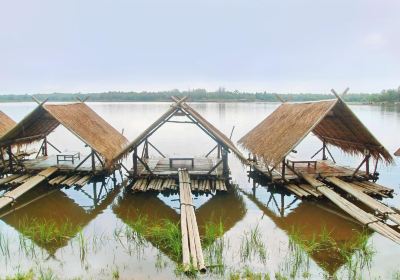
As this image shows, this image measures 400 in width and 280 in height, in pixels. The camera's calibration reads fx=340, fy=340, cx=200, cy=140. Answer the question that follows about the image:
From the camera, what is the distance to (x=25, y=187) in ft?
39.4

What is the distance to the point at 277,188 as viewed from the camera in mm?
14344

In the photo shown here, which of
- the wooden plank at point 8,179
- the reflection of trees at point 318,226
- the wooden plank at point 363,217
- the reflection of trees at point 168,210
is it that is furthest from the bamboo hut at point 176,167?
the wooden plank at point 8,179

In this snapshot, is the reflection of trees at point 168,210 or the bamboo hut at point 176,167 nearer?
the reflection of trees at point 168,210

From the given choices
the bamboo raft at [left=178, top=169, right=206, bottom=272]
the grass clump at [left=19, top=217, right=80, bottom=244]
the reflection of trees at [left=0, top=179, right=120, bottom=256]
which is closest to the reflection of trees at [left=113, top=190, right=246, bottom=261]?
the bamboo raft at [left=178, top=169, right=206, bottom=272]

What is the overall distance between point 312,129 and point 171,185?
5793mm

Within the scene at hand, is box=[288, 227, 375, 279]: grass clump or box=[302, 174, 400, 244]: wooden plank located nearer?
box=[288, 227, 375, 279]: grass clump

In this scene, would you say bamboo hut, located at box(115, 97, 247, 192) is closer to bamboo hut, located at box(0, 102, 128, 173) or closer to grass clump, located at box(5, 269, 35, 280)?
bamboo hut, located at box(0, 102, 128, 173)

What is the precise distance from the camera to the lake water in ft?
24.0

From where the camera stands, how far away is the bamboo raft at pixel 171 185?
41.9 ft

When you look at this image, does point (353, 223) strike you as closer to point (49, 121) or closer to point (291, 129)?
point (291, 129)

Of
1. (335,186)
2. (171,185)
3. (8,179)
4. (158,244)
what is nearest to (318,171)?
(335,186)

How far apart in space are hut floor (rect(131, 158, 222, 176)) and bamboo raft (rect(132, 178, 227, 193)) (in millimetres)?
320

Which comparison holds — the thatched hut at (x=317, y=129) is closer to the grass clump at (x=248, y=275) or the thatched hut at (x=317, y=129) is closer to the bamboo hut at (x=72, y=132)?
the grass clump at (x=248, y=275)

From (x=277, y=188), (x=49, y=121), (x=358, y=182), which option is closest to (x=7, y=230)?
(x=49, y=121)
